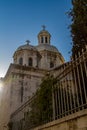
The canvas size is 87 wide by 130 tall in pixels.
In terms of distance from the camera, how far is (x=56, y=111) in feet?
20.4

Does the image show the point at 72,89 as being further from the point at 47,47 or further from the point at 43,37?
the point at 43,37

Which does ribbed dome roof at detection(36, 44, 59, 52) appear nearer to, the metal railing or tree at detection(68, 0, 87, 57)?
tree at detection(68, 0, 87, 57)

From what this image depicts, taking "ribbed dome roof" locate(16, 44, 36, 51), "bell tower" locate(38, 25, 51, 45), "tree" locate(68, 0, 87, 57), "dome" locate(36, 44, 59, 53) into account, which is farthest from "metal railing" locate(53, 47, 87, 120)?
"bell tower" locate(38, 25, 51, 45)

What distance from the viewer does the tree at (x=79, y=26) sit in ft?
22.8

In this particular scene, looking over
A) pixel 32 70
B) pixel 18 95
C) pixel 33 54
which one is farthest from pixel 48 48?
pixel 18 95

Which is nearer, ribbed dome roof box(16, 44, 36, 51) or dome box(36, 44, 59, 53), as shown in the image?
ribbed dome roof box(16, 44, 36, 51)

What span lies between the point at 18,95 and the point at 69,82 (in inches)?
543

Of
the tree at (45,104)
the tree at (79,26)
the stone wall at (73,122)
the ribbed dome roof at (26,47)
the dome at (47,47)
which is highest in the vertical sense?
the dome at (47,47)

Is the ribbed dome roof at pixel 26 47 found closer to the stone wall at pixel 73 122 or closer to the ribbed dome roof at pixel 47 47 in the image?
the ribbed dome roof at pixel 47 47

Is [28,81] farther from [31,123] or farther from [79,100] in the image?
[79,100]

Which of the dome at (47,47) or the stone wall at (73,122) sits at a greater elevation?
the dome at (47,47)

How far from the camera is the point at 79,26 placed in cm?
711

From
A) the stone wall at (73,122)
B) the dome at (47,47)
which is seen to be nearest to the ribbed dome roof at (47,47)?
the dome at (47,47)

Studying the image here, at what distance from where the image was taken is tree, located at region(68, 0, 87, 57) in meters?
6.94
